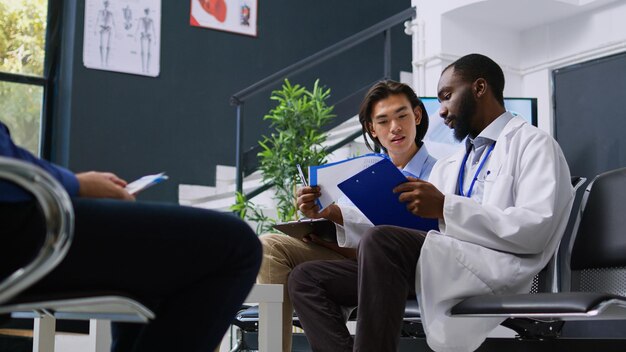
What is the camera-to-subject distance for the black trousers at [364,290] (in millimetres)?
2047

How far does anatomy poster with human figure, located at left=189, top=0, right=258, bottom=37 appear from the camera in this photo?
699cm

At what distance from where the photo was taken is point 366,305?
2.07 m

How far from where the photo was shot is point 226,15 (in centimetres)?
711

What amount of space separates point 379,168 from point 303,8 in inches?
221

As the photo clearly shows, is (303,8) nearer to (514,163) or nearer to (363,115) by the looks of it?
(363,115)

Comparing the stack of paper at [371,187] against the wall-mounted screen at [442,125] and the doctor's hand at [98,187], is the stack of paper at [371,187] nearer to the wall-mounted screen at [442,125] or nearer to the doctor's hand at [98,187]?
the doctor's hand at [98,187]

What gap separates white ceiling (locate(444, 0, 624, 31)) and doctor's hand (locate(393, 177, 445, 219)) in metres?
3.16

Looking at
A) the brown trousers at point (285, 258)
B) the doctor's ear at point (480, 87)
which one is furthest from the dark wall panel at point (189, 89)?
the doctor's ear at point (480, 87)

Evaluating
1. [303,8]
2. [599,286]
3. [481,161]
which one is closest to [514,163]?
[481,161]

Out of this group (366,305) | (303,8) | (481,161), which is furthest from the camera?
(303,8)

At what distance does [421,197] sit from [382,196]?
0.37ft

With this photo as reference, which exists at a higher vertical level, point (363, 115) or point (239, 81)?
point (239, 81)

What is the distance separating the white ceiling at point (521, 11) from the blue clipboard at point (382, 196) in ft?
10.0

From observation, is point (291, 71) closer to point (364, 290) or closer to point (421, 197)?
point (421, 197)
